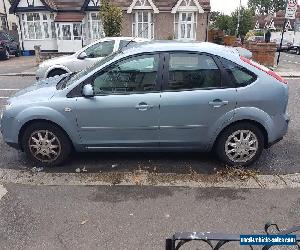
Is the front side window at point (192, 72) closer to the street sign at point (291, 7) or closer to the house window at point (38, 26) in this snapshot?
the street sign at point (291, 7)

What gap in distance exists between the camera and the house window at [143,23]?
77.8 ft

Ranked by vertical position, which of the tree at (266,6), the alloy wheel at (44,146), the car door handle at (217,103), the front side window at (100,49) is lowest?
the alloy wheel at (44,146)

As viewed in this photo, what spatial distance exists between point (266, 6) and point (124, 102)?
94.1m

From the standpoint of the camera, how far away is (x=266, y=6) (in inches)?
3386

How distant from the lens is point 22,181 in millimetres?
4125

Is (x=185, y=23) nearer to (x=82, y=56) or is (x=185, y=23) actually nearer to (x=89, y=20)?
(x=89, y=20)

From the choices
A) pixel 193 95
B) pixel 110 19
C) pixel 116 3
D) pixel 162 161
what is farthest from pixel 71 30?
pixel 193 95

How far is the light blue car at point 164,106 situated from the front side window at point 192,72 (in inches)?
0.5

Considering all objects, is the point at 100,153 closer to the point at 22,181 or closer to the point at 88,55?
the point at 22,181

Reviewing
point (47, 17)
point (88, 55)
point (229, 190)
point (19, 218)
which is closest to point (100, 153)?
point (19, 218)

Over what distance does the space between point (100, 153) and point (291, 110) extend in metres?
4.83

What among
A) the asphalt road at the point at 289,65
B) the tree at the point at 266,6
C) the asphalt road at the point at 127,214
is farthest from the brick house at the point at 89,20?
the tree at the point at 266,6

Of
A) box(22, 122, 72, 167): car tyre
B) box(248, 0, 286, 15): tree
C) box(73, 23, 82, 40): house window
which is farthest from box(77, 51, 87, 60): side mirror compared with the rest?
box(248, 0, 286, 15): tree

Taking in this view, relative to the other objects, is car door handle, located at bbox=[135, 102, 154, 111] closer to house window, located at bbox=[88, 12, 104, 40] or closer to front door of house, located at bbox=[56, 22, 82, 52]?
front door of house, located at bbox=[56, 22, 82, 52]
